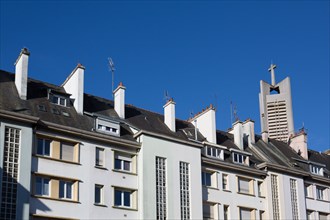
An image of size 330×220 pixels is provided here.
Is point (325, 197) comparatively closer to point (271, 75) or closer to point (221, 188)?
point (221, 188)

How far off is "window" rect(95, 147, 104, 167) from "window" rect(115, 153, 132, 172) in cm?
120

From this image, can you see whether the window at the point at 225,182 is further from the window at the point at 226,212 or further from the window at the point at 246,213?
the window at the point at 246,213

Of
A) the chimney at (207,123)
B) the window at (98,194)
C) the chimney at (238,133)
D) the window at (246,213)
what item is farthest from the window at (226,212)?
the window at (98,194)

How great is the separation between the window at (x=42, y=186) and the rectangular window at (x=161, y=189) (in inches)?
310

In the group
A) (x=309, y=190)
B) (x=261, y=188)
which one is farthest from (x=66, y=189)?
(x=309, y=190)

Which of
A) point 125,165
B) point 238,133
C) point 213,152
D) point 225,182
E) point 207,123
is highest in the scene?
point 207,123

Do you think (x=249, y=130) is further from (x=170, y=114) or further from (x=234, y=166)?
(x=170, y=114)

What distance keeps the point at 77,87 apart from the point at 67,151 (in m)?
5.92

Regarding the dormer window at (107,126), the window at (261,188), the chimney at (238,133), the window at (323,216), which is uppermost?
the chimney at (238,133)

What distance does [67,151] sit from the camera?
39156mm

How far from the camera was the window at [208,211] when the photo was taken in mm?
44625

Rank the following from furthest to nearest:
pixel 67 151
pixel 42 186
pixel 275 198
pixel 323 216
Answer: pixel 323 216
pixel 275 198
pixel 67 151
pixel 42 186

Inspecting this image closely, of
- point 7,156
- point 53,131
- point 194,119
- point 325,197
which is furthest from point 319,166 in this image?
point 7,156

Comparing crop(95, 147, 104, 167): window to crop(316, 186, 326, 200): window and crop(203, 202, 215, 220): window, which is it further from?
crop(316, 186, 326, 200): window
